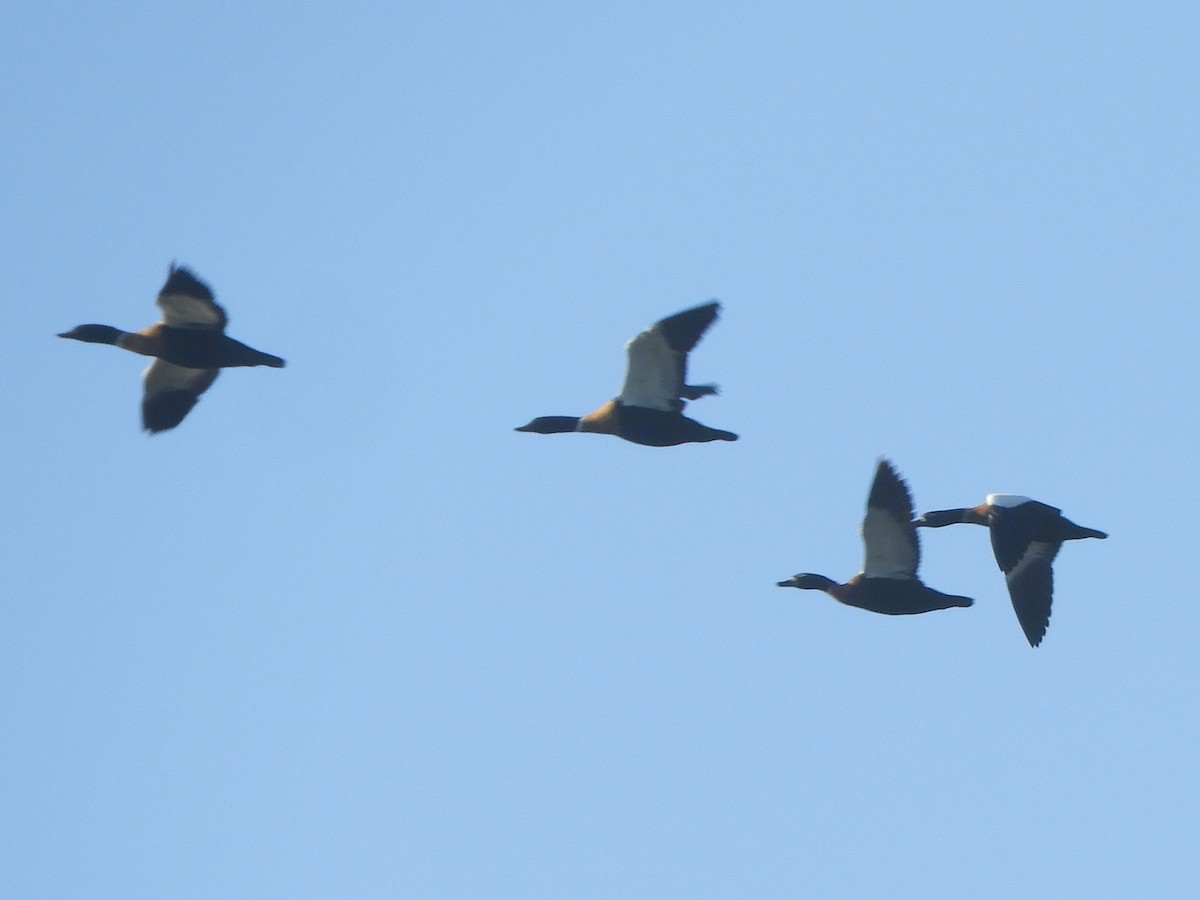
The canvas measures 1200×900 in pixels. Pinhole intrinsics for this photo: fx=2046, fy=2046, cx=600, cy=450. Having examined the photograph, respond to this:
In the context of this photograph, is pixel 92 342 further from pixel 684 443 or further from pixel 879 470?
pixel 879 470

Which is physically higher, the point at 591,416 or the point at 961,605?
the point at 591,416

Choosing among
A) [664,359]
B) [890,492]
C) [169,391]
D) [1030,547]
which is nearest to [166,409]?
[169,391]

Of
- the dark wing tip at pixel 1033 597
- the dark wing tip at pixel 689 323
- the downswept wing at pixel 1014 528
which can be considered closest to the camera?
the dark wing tip at pixel 689 323

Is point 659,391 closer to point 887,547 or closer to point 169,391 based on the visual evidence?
point 887,547

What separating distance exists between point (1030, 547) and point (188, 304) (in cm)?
1034

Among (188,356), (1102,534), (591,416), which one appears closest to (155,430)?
(188,356)

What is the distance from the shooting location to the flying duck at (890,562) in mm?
23094

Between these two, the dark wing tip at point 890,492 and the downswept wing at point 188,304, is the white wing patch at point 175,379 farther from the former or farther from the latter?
the dark wing tip at point 890,492

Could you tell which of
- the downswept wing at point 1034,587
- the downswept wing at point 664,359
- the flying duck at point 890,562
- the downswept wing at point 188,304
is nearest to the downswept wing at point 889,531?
the flying duck at point 890,562

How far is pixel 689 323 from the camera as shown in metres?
23.0

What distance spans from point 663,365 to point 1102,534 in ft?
18.5

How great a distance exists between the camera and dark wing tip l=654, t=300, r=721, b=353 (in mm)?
22938

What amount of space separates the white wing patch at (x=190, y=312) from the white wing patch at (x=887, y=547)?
7.89 m

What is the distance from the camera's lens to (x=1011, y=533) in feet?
77.8
